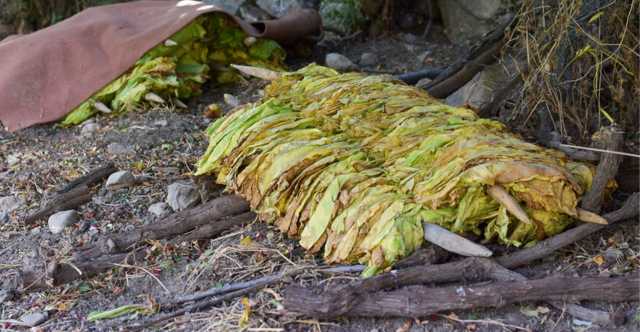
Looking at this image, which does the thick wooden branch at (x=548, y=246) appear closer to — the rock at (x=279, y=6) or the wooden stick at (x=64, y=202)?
the wooden stick at (x=64, y=202)

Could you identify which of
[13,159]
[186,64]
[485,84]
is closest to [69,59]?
[186,64]

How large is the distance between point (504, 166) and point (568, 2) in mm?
1149

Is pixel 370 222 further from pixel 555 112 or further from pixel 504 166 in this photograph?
pixel 555 112

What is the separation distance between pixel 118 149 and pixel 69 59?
3.48 ft

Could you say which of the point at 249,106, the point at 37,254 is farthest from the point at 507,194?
the point at 37,254

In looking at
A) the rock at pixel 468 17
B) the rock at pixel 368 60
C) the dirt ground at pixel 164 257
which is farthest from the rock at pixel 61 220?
the rock at pixel 468 17

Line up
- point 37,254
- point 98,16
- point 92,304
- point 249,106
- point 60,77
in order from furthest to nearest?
point 98,16 → point 60,77 → point 249,106 → point 37,254 → point 92,304

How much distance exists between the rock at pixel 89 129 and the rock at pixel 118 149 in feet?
1.23

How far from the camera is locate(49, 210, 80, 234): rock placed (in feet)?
11.0

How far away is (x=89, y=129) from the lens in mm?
4582

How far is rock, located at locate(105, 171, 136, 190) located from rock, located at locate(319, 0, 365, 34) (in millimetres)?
3193

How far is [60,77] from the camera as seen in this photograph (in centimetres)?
480

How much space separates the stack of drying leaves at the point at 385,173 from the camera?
2.54 meters

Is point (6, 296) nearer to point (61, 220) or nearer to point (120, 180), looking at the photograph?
point (61, 220)
